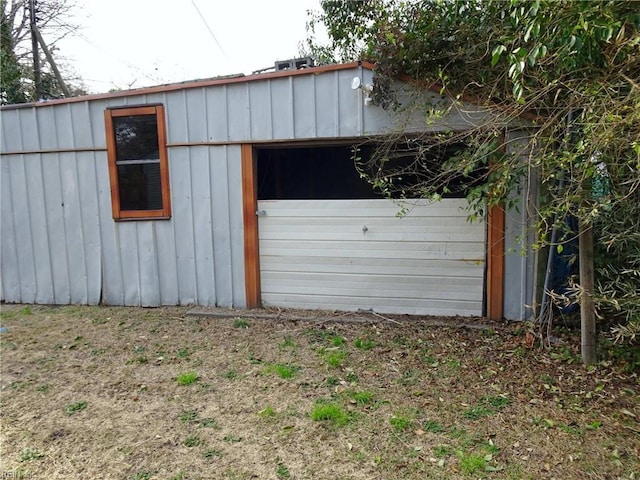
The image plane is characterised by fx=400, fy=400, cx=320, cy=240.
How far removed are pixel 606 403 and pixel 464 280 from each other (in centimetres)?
178

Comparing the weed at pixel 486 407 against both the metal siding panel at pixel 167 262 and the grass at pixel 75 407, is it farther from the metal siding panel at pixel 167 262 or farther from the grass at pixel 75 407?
the metal siding panel at pixel 167 262

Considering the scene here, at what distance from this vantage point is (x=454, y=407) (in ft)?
8.36

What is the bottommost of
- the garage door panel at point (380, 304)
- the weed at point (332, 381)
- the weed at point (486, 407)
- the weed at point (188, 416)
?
the weed at point (188, 416)

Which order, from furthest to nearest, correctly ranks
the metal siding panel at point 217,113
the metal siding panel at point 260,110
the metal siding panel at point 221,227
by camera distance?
the metal siding panel at point 221,227 < the metal siding panel at point 217,113 < the metal siding panel at point 260,110

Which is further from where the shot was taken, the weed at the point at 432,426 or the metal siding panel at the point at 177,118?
the metal siding panel at the point at 177,118

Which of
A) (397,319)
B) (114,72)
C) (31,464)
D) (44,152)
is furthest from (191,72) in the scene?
(31,464)

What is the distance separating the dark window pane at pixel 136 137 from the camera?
4652 millimetres

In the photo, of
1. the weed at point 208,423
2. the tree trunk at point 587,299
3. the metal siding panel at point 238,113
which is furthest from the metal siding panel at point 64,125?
the tree trunk at point 587,299

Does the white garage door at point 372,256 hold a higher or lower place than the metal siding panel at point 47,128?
lower

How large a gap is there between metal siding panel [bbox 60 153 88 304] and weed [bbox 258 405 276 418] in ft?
11.9

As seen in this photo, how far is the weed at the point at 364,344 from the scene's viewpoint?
3547 millimetres

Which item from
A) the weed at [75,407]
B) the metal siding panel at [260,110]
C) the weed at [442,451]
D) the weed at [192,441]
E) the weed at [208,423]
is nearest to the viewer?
the weed at [442,451]

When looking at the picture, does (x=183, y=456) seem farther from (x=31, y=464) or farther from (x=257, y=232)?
(x=257, y=232)

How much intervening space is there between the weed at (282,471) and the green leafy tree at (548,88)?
2.10 m
